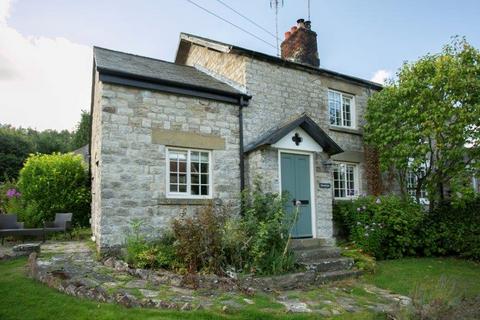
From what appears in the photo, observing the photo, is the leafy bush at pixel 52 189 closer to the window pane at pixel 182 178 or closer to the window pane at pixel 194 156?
the window pane at pixel 182 178

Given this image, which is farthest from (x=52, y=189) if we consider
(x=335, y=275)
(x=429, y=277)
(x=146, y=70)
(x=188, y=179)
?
(x=429, y=277)

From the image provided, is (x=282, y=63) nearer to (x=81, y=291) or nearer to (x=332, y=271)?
(x=332, y=271)

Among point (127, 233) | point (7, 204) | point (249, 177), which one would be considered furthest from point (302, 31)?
point (7, 204)

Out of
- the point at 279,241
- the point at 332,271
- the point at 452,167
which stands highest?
the point at 452,167

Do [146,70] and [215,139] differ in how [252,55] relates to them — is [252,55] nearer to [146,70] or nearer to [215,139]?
[215,139]

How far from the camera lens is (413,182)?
13.3 meters

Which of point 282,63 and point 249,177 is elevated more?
point 282,63

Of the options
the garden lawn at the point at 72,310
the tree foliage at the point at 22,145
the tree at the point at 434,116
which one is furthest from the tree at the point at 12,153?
the tree at the point at 434,116

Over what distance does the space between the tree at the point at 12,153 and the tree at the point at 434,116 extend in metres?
27.5

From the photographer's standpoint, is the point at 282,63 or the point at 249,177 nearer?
the point at 249,177

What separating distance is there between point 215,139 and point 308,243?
370cm

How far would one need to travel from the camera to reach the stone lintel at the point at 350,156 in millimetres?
11434

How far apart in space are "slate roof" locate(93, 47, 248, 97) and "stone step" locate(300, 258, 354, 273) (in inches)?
192

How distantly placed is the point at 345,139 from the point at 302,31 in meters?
4.42
